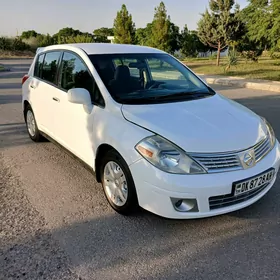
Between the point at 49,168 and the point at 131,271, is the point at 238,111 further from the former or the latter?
the point at 49,168

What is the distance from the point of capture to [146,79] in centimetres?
383

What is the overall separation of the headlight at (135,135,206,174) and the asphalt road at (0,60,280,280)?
2.18 feet

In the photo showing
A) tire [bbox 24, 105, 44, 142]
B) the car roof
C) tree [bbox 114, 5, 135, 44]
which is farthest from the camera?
tree [bbox 114, 5, 135, 44]

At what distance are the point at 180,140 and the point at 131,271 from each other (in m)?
1.11

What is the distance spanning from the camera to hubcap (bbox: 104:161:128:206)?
118 inches

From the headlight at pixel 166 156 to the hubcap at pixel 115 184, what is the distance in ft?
1.47

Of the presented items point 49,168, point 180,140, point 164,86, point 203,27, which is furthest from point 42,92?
point 203,27

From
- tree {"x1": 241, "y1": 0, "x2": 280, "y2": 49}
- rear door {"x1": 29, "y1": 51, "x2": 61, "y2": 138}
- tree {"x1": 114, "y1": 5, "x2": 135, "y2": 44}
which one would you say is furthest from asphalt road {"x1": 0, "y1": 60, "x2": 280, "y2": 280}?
tree {"x1": 114, "y1": 5, "x2": 135, "y2": 44}

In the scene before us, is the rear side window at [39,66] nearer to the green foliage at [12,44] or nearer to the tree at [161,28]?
the tree at [161,28]

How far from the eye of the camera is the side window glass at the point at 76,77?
3436mm

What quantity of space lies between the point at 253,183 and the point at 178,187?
0.72 meters

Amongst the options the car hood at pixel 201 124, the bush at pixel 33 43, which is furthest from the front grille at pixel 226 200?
the bush at pixel 33 43

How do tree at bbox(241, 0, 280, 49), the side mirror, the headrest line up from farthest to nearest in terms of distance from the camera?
1. tree at bbox(241, 0, 280, 49)
2. the headrest
3. the side mirror

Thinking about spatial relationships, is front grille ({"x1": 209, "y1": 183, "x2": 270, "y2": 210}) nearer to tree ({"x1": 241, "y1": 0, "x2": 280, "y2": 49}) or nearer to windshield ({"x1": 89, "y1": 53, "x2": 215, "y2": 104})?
windshield ({"x1": 89, "y1": 53, "x2": 215, "y2": 104})
